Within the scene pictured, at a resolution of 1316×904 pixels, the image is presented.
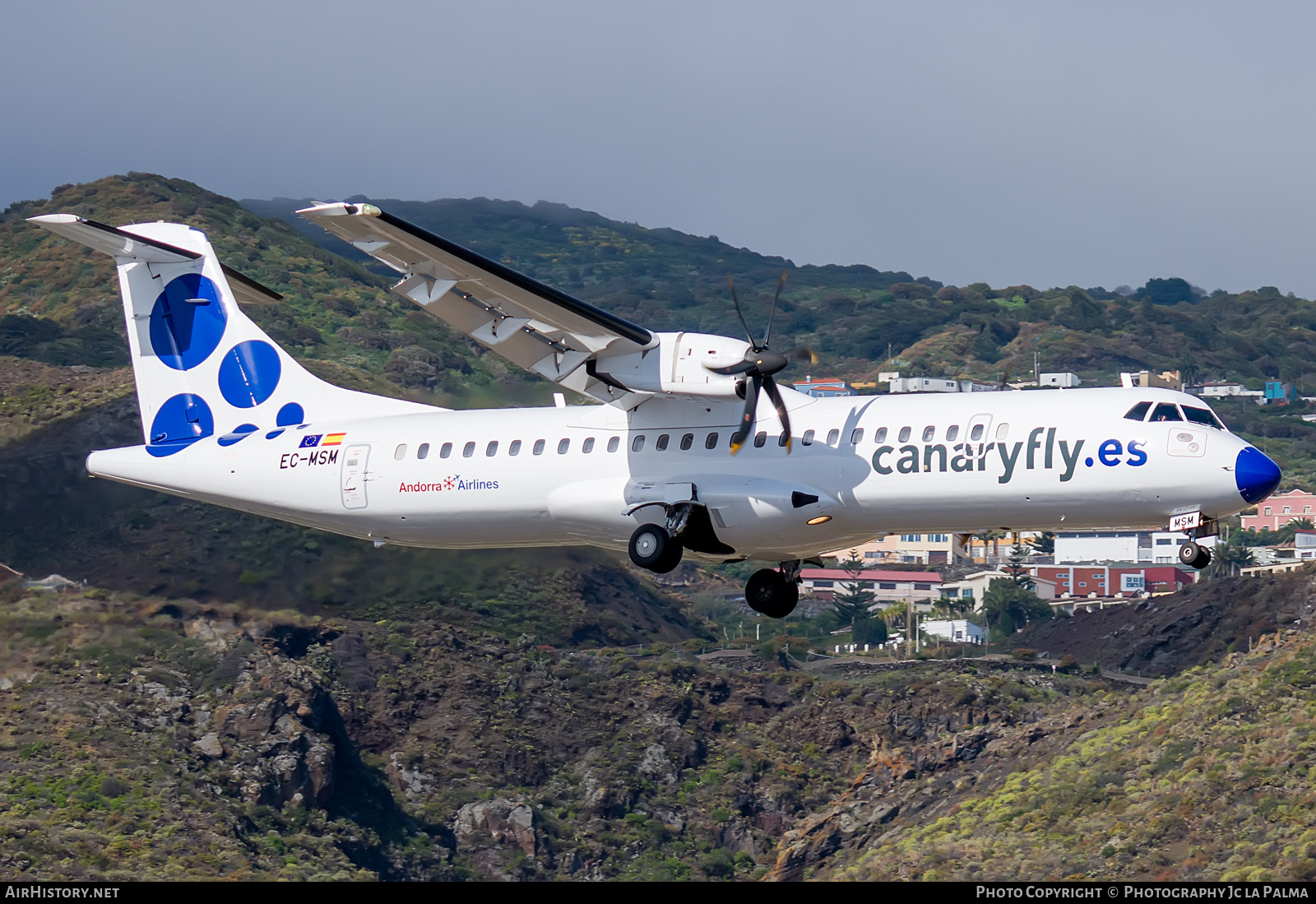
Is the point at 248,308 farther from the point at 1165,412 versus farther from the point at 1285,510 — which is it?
the point at 1285,510

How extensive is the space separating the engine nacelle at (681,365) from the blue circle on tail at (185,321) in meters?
7.23

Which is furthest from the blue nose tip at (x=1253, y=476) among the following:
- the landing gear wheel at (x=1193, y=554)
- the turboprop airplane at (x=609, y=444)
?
the landing gear wheel at (x=1193, y=554)

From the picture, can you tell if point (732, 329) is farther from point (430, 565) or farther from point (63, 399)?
point (430, 565)

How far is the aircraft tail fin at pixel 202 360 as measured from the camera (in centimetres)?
2344

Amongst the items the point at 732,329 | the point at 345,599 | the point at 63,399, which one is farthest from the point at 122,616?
the point at 732,329

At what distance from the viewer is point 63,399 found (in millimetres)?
41438

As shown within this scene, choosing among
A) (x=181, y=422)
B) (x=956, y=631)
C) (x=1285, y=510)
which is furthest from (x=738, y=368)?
(x=1285, y=510)

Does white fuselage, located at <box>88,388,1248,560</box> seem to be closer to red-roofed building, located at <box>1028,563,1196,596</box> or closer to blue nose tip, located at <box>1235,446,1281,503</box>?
blue nose tip, located at <box>1235,446,1281,503</box>

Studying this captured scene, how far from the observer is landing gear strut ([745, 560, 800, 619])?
71.3ft

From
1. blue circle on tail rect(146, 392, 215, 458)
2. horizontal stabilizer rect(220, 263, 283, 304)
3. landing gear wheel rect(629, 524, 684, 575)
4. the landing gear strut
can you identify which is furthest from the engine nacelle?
blue circle on tail rect(146, 392, 215, 458)

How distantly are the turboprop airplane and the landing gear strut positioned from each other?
3 cm

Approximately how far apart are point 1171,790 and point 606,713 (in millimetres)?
15511

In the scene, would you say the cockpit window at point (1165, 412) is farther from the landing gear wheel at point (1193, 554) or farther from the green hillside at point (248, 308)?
the green hillside at point (248, 308)

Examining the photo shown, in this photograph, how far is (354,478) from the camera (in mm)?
22016
